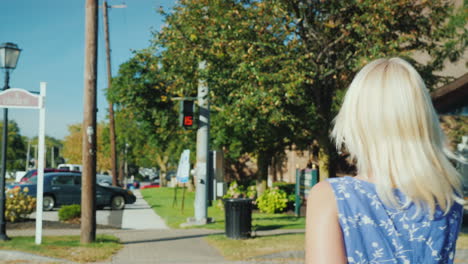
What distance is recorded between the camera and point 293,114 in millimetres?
14805

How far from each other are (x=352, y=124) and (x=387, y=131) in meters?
0.11

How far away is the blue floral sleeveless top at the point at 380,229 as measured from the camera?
152 centimetres

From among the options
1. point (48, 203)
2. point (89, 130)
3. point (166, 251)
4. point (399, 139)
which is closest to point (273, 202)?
point (48, 203)

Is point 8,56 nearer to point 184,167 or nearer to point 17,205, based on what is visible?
point 17,205

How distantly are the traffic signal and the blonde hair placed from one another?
12441mm

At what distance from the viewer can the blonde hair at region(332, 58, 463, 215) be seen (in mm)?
1592

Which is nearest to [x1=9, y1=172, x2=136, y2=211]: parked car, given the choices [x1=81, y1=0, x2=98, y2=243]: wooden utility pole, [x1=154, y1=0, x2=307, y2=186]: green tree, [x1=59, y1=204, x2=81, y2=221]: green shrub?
[x1=59, y1=204, x2=81, y2=221]: green shrub

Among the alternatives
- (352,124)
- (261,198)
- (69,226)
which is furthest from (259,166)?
(352,124)

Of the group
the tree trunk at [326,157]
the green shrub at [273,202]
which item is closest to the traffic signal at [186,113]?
the tree trunk at [326,157]

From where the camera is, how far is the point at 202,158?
49.4 ft

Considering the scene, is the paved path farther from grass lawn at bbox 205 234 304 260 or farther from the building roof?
the building roof

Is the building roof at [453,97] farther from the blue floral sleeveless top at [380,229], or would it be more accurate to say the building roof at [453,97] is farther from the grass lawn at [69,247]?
the blue floral sleeveless top at [380,229]

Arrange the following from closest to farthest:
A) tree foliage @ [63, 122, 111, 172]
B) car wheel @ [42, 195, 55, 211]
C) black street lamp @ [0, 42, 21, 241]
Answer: black street lamp @ [0, 42, 21, 241]
car wheel @ [42, 195, 55, 211]
tree foliage @ [63, 122, 111, 172]

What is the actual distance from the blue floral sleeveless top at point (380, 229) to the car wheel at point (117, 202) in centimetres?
2154
